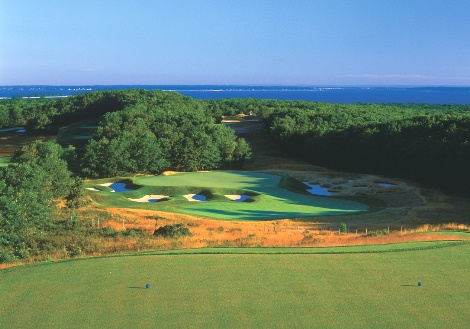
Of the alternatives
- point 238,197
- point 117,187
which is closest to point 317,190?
point 238,197

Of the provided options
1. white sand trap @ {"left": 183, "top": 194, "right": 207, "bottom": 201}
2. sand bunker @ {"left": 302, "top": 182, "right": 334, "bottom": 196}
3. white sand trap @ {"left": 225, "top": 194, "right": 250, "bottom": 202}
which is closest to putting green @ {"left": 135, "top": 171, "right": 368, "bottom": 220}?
white sand trap @ {"left": 225, "top": 194, "right": 250, "bottom": 202}

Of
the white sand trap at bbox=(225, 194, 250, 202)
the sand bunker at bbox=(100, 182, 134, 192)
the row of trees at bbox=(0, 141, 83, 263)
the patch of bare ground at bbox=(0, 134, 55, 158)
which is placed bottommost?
the patch of bare ground at bbox=(0, 134, 55, 158)

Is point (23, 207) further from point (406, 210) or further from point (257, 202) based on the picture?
point (406, 210)

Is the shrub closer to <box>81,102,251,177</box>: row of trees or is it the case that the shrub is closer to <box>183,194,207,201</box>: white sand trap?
<box>183,194,207,201</box>: white sand trap

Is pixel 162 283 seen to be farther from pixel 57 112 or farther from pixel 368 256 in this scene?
pixel 57 112

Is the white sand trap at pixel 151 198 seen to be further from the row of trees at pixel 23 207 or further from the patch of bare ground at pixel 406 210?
the patch of bare ground at pixel 406 210

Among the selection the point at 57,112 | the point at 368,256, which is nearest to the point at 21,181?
the point at 368,256
